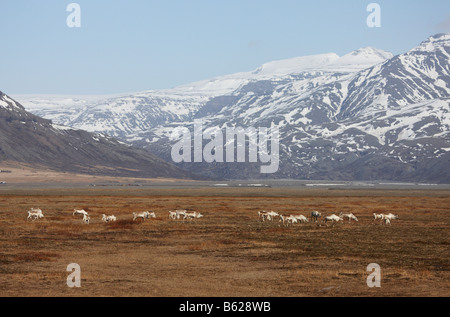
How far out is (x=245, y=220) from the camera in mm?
80312

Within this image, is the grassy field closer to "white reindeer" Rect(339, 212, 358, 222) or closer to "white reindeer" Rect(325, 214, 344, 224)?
"white reindeer" Rect(325, 214, 344, 224)

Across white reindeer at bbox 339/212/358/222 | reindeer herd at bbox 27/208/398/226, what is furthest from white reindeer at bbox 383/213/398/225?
white reindeer at bbox 339/212/358/222

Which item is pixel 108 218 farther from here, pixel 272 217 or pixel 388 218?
pixel 388 218

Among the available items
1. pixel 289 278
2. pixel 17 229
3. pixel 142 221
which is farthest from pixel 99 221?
pixel 289 278

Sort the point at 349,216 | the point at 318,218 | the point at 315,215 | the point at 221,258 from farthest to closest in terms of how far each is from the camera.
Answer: the point at 318,218 → the point at 349,216 → the point at 315,215 → the point at 221,258

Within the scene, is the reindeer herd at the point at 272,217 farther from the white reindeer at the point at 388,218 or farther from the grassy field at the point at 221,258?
the grassy field at the point at 221,258

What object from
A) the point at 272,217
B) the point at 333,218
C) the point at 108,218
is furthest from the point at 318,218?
the point at 108,218

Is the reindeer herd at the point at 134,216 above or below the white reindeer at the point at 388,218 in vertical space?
above

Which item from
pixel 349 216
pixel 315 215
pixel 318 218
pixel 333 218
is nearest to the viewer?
pixel 333 218

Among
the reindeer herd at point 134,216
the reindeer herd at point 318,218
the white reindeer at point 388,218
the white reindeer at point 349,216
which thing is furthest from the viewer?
the white reindeer at point 349,216

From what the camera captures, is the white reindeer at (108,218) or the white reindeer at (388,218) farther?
the white reindeer at (388,218)

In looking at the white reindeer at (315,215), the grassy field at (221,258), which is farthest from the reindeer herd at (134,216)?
the white reindeer at (315,215)
